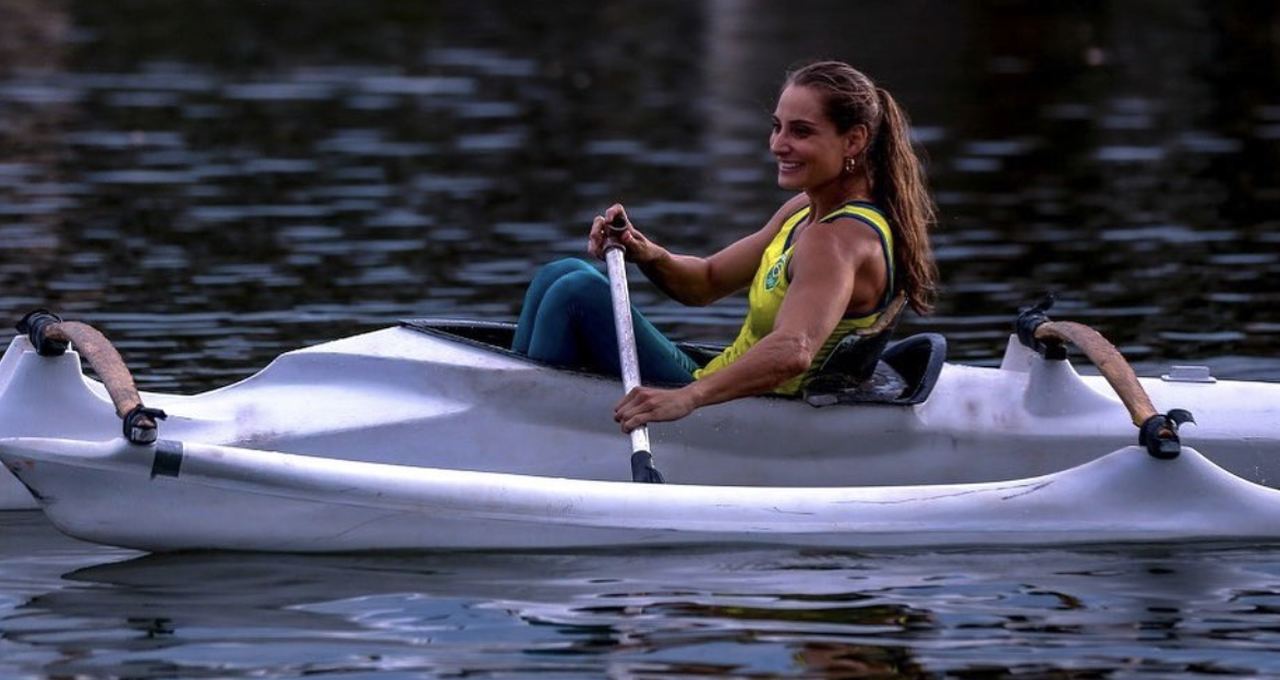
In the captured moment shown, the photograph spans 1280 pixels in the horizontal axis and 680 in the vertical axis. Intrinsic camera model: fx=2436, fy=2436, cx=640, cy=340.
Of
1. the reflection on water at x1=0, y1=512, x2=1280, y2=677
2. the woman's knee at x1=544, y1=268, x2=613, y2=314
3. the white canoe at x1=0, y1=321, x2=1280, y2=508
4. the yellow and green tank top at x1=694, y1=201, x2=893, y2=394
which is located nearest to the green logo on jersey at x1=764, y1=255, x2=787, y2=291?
the yellow and green tank top at x1=694, y1=201, x2=893, y2=394

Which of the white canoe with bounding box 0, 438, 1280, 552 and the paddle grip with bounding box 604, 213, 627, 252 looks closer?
the white canoe with bounding box 0, 438, 1280, 552

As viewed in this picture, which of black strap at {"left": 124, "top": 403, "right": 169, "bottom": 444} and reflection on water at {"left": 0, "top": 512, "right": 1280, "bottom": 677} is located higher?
black strap at {"left": 124, "top": 403, "right": 169, "bottom": 444}

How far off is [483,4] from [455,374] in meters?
29.8

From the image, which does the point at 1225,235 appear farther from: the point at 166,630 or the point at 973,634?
the point at 166,630

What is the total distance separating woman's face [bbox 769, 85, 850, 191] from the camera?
25.0ft

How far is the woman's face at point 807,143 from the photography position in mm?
7625

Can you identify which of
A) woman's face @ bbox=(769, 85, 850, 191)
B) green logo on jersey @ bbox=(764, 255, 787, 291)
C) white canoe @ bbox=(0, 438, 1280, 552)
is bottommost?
white canoe @ bbox=(0, 438, 1280, 552)

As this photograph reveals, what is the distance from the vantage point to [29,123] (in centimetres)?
2133

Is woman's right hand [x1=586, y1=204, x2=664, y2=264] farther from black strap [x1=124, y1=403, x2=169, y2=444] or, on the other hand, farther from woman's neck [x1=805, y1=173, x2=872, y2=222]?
black strap [x1=124, y1=403, x2=169, y2=444]

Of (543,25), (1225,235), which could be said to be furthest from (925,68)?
(1225,235)

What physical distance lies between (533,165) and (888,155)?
1137 cm

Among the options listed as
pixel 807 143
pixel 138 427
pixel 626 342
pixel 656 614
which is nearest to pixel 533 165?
pixel 626 342

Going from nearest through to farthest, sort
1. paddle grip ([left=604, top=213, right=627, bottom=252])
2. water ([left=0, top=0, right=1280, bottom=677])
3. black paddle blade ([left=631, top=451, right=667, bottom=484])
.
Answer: water ([left=0, top=0, right=1280, bottom=677])
black paddle blade ([left=631, top=451, right=667, bottom=484])
paddle grip ([left=604, top=213, right=627, bottom=252])

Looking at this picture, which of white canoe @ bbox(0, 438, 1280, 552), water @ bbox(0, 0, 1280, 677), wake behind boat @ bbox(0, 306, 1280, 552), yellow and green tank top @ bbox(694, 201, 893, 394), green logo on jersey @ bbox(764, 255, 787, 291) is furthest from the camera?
green logo on jersey @ bbox(764, 255, 787, 291)
